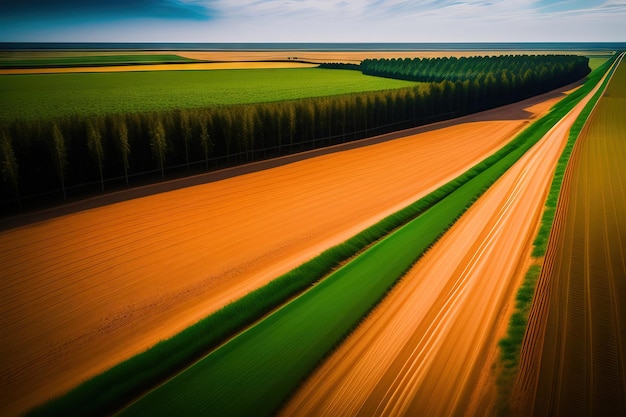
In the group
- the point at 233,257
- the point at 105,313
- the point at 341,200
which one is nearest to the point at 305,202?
the point at 341,200

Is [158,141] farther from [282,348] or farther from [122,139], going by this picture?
[282,348]

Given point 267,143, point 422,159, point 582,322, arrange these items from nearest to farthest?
point 582,322, point 422,159, point 267,143

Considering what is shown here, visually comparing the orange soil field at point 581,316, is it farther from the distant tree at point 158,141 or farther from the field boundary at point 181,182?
the distant tree at point 158,141

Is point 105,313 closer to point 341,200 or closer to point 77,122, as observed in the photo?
point 341,200

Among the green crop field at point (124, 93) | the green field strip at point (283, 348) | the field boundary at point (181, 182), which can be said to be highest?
the green crop field at point (124, 93)

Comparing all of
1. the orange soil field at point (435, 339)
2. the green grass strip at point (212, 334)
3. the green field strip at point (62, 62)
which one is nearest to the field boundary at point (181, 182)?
A: the green grass strip at point (212, 334)

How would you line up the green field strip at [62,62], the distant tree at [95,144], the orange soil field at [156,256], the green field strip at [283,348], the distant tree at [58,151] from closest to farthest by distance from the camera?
the green field strip at [283,348] < the orange soil field at [156,256] < the distant tree at [58,151] < the distant tree at [95,144] < the green field strip at [62,62]

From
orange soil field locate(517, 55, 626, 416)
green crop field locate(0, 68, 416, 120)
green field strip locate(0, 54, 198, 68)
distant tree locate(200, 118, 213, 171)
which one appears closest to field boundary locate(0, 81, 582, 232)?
distant tree locate(200, 118, 213, 171)
